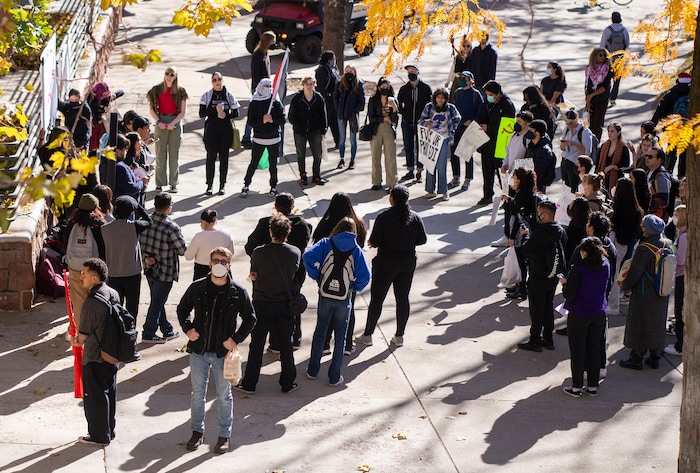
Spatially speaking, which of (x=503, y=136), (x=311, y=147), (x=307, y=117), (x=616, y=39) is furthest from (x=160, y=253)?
(x=616, y=39)

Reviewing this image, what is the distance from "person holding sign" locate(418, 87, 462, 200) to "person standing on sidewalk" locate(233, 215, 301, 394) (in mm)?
6222

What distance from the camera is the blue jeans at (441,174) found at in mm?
15289

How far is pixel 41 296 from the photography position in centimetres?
1143

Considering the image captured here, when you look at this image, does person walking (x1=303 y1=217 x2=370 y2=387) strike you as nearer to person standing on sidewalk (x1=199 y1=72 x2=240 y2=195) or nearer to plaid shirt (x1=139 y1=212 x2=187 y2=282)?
plaid shirt (x1=139 y1=212 x2=187 y2=282)

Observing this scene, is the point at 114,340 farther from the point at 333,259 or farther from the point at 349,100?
the point at 349,100

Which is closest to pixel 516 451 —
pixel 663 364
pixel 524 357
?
pixel 524 357

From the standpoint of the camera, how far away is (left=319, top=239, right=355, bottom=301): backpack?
9.45 metres

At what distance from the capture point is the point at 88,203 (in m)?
9.84

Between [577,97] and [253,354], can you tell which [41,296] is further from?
[577,97]

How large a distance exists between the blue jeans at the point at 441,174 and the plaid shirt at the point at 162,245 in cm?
596

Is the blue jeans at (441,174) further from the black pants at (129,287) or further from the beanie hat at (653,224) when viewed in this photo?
the black pants at (129,287)

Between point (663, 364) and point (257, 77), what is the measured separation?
984 centimetres

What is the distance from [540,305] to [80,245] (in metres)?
4.55

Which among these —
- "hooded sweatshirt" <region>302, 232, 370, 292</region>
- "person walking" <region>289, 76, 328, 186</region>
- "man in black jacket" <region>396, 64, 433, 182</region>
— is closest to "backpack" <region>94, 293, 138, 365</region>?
"hooded sweatshirt" <region>302, 232, 370, 292</region>
